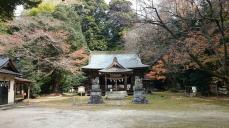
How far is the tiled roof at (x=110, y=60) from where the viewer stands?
39653mm

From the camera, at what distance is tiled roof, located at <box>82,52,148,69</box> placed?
39653 mm

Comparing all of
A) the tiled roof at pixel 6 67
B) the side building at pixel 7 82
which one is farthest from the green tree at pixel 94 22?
the tiled roof at pixel 6 67

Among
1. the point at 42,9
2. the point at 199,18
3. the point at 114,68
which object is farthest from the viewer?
the point at 42,9

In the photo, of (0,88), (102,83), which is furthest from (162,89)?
(0,88)

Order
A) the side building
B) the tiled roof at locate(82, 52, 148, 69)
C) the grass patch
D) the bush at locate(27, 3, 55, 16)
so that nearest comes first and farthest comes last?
1. the grass patch
2. the side building
3. the tiled roof at locate(82, 52, 148, 69)
4. the bush at locate(27, 3, 55, 16)

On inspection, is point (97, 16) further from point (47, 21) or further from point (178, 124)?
point (178, 124)

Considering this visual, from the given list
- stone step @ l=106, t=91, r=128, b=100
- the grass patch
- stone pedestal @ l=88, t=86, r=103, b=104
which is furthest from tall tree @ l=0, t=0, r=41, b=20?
stone step @ l=106, t=91, r=128, b=100

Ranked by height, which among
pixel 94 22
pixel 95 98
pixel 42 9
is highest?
pixel 94 22

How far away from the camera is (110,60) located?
41.9 m

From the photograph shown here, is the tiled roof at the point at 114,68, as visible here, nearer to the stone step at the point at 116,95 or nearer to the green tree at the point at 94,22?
the stone step at the point at 116,95

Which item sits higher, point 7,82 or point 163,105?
point 7,82

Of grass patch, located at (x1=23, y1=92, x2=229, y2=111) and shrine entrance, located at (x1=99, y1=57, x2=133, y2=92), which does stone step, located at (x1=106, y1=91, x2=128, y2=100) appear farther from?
grass patch, located at (x1=23, y1=92, x2=229, y2=111)

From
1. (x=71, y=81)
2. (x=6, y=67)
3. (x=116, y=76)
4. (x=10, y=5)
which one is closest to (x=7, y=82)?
(x=6, y=67)

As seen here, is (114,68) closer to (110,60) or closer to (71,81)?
(110,60)
